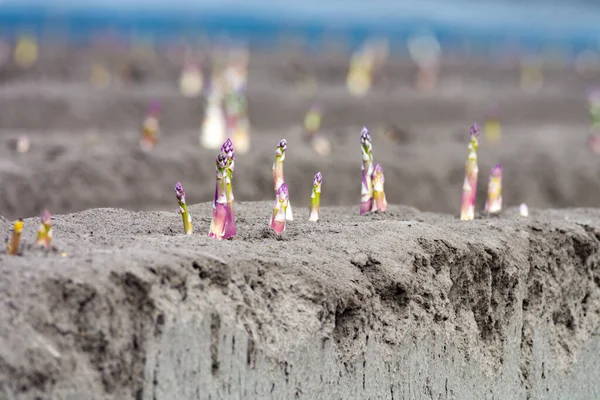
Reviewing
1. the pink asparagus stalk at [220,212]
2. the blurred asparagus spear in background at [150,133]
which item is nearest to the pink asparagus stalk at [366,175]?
the pink asparagus stalk at [220,212]

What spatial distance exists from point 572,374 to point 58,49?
18233mm

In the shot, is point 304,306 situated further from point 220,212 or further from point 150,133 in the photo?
point 150,133

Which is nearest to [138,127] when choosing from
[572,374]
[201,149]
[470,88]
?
[201,149]

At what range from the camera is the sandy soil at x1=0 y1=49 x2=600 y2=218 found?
11617mm

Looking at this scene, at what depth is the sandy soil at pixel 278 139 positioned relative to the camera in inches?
457

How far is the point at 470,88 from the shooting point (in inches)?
960

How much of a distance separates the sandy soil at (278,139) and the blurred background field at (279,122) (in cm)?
2

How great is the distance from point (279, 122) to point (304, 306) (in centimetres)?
1353

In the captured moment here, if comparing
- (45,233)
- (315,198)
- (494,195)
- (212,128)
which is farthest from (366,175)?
(212,128)

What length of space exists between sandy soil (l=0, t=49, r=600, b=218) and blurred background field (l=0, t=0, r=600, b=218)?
23 mm

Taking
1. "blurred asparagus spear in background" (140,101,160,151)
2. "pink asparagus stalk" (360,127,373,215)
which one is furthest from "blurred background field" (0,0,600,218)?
"pink asparagus stalk" (360,127,373,215)

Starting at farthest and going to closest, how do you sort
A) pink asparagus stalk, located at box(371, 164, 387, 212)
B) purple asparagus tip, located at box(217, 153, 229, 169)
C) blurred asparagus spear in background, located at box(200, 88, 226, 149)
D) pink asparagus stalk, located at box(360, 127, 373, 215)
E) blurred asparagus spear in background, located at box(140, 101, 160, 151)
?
1. blurred asparagus spear in background, located at box(200, 88, 226, 149)
2. blurred asparagus spear in background, located at box(140, 101, 160, 151)
3. pink asparagus stalk, located at box(371, 164, 387, 212)
4. pink asparagus stalk, located at box(360, 127, 373, 215)
5. purple asparagus tip, located at box(217, 153, 229, 169)

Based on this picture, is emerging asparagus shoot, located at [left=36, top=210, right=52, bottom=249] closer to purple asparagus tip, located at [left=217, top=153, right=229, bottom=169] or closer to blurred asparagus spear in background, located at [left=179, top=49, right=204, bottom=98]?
purple asparagus tip, located at [left=217, top=153, right=229, bottom=169]

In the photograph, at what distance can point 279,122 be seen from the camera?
1870 centimetres
